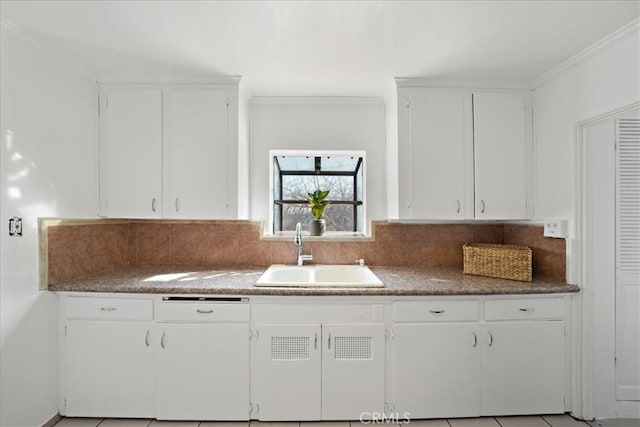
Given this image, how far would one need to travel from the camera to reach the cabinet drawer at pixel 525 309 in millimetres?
2062

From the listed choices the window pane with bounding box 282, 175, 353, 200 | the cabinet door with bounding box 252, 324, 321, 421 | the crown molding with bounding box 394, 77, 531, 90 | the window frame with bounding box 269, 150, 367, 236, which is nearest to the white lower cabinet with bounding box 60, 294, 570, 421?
the cabinet door with bounding box 252, 324, 321, 421

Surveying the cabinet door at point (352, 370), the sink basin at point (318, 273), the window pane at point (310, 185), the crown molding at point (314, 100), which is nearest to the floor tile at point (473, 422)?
the cabinet door at point (352, 370)

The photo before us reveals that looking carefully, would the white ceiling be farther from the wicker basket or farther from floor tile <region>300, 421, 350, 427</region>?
floor tile <region>300, 421, 350, 427</region>

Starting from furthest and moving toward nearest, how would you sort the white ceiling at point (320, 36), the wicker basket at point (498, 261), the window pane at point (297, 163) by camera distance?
1. the window pane at point (297, 163)
2. the wicker basket at point (498, 261)
3. the white ceiling at point (320, 36)

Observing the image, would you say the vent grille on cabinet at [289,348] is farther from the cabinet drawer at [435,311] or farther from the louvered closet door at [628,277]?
the louvered closet door at [628,277]

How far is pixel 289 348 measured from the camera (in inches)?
79.4

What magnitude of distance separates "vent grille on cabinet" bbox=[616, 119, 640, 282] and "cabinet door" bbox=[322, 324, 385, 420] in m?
1.66

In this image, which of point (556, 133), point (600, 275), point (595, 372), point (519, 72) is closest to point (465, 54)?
point (519, 72)

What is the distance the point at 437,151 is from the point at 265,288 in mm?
1552

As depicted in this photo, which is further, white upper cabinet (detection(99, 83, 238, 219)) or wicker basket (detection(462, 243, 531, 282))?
white upper cabinet (detection(99, 83, 238, 219))

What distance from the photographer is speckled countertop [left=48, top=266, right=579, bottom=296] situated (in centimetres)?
200

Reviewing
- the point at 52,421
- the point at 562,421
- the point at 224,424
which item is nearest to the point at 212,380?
the point at 224,424

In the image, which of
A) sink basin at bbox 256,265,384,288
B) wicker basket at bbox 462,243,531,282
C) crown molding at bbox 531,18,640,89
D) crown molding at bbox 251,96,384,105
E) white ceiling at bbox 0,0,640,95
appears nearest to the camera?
white ceiling at bbox 0,0,640,95

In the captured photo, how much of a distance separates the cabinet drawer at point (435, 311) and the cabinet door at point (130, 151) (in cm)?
184
